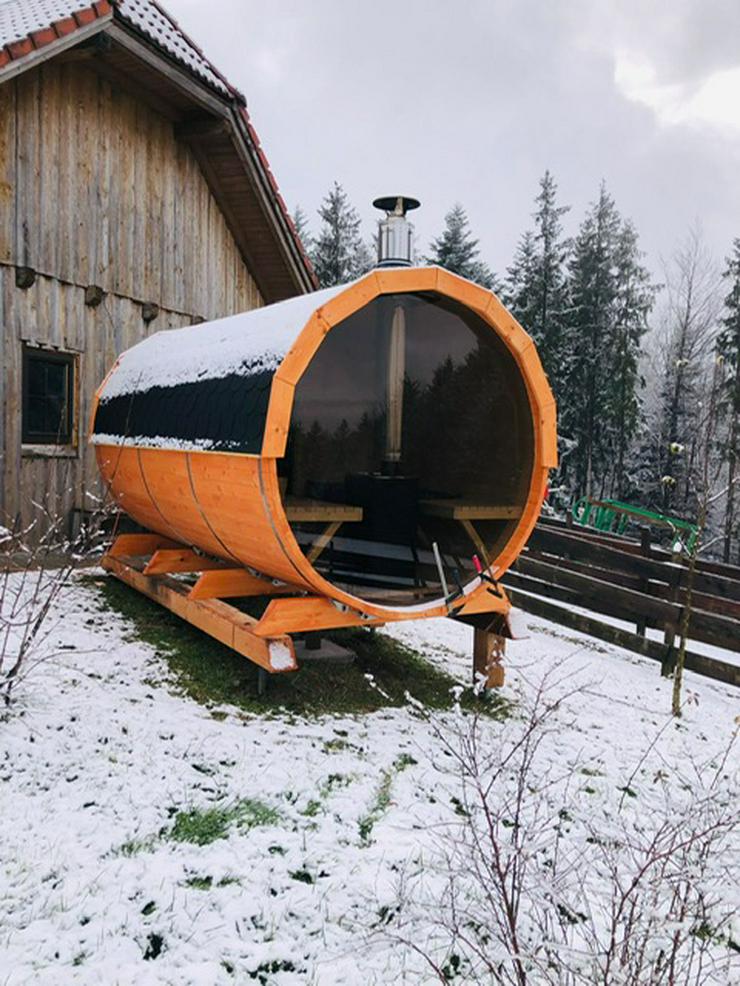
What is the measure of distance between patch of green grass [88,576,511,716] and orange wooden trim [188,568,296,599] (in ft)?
1.51

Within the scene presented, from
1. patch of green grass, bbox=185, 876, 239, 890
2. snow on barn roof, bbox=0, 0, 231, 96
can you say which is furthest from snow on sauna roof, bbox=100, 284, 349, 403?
snow on barn roof, bbox=0, 0, 231, 96

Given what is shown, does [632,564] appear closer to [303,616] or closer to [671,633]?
[671,633]

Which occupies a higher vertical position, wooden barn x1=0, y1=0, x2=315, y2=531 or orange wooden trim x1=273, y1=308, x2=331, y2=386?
wooden barn x1=0, y1=0, x2=315, y2=531

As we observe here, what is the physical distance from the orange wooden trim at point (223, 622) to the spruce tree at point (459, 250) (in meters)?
25.8

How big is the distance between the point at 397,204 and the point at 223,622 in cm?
351

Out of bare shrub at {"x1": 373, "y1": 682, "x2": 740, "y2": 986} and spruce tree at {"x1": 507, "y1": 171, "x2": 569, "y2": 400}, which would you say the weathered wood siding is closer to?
bare shrub at {"x1": 373, "y1": 682, "x2": 740, "y2": 986}

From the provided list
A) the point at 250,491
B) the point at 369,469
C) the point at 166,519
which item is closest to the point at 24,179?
the point at 166,519

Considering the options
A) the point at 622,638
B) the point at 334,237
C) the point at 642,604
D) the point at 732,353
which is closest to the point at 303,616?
the point at 642,604

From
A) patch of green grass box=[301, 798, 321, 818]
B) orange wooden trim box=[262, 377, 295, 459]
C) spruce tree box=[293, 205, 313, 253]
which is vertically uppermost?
spruce tree box=[293, 205, 313, 253]

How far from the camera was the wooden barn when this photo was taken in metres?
A: 7.38

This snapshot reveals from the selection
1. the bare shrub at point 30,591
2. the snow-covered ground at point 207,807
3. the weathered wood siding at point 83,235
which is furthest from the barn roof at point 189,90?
the snow-covered ground at point 207,807

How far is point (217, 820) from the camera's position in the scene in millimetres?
3293

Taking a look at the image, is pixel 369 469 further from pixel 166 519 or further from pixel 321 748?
pixel 321 748

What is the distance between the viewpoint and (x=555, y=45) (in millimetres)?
119250
